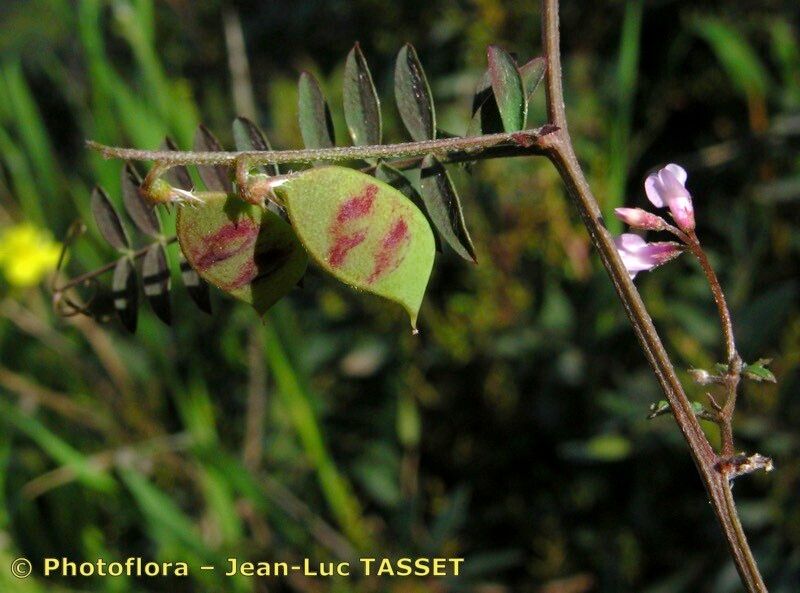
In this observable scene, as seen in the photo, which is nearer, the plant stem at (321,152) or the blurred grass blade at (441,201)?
the plant stem at (321,152)

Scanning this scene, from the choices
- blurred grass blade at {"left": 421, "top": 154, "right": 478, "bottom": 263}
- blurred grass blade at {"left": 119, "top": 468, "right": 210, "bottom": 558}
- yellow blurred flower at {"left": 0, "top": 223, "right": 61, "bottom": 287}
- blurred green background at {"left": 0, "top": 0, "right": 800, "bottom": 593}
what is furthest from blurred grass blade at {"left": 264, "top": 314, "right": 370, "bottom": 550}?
blurred grass blade at {"left": 421, "top": 154, "right": 478, "bottom": 263}

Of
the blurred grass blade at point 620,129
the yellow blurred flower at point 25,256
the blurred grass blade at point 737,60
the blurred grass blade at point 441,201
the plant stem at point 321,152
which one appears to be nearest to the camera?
the plant stem at point 321,152

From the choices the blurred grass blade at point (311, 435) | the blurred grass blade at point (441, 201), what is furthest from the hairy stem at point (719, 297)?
the blurred grass blade at point (311, 435)

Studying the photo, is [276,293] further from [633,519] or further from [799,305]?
[799,305]

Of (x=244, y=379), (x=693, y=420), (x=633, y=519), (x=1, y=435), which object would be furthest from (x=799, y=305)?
(x=1, y=435)

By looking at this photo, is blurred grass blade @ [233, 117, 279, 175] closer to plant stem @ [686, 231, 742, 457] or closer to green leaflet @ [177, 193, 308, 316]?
green leaflet @ [177, 193, 308, 316]

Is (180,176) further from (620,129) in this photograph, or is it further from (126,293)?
(620,129)

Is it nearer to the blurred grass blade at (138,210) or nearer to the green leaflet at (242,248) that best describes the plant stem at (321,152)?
the green leaflet at (242,248)
